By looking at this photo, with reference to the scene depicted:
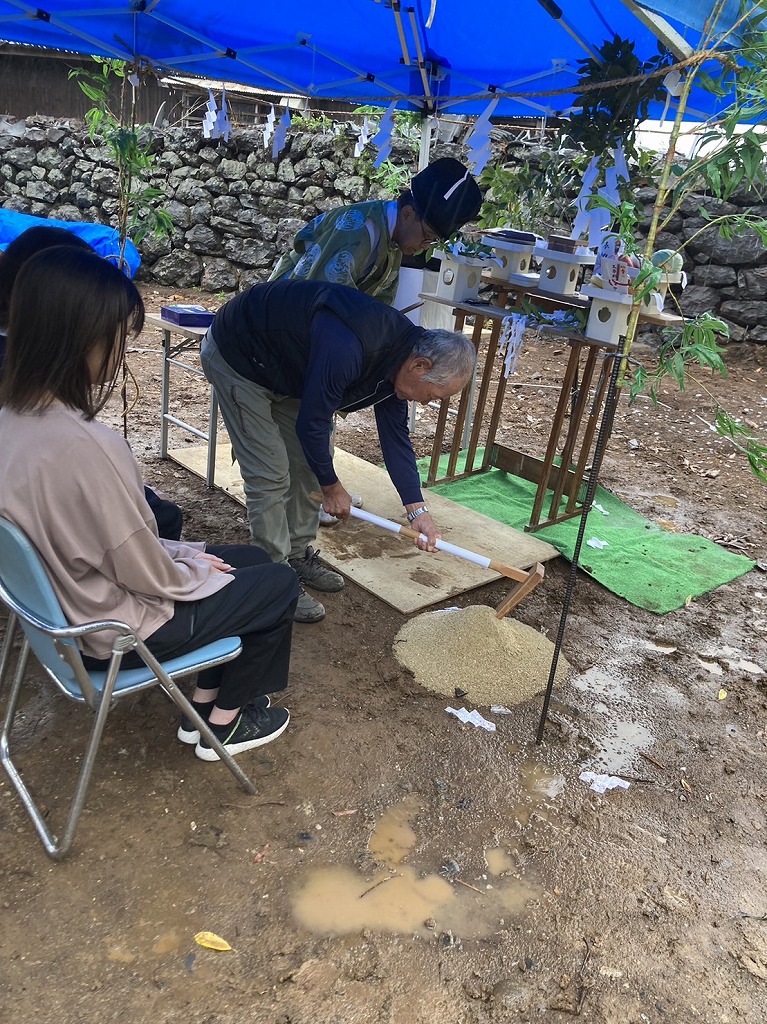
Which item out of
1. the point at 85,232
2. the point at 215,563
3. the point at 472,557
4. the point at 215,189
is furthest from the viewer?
the point at 215,189

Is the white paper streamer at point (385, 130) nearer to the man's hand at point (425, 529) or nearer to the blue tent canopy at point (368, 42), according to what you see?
the blue tent canopy at point (368, 42)

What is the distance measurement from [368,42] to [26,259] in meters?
2.80

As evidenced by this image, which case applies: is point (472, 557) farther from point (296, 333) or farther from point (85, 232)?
point (85, 232)

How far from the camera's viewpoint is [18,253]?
94.0 inches

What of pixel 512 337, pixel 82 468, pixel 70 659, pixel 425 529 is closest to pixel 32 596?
pixel 70 659

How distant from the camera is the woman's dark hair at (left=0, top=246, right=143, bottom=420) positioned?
1562mm

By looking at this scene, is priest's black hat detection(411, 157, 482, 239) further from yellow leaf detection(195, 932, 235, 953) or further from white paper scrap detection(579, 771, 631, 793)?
yellow leaf detection(195, 932, 235, 953)

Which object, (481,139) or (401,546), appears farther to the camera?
(401,546)

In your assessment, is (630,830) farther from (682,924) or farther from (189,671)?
(189,671)

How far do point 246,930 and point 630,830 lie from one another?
1150 mm

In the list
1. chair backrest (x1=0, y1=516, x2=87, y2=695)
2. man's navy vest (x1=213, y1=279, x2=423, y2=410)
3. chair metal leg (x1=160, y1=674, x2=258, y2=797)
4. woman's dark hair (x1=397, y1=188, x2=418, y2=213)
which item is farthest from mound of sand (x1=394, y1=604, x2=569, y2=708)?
woman's dark hair (x1=397, y1=188, x2=418, y2=213)

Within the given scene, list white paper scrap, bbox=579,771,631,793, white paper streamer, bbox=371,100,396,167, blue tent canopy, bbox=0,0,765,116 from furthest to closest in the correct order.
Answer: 1. white paper streamer, bbox=371,100,396,167
2. blue tent canopy, bbox=0,0,765,116
3. white paper scrap, bbox=579,771,631,793

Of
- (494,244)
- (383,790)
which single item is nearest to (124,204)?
(494,244)

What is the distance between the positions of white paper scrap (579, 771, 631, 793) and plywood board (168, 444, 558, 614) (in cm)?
104
